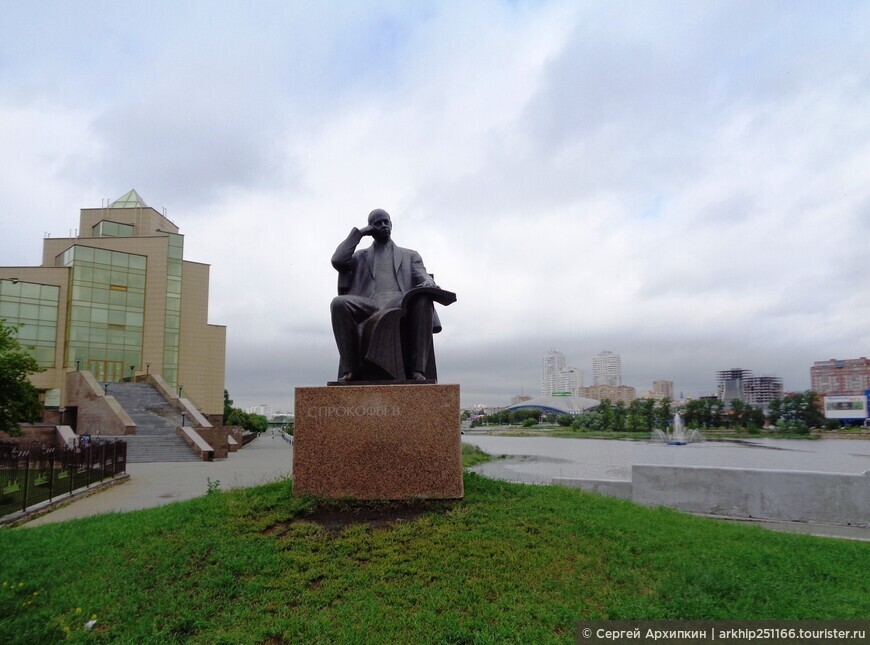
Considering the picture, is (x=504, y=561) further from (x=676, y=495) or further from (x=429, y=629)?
(x=676, y=495)

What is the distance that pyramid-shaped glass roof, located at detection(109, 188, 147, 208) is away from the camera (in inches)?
1574

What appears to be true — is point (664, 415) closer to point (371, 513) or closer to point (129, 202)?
point (129, 202)

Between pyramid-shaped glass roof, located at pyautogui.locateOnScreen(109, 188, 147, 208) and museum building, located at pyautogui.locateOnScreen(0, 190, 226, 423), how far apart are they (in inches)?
70.7

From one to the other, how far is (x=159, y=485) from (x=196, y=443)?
9.07m

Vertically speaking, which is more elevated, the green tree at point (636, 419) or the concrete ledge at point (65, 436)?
the concrete ledge at point (65, 436)

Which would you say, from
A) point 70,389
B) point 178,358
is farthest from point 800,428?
point 70,389

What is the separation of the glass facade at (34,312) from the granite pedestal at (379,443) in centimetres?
3144

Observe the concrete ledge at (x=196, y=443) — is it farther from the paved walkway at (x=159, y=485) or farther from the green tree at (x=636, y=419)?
the green tree at (x=636, y=419)

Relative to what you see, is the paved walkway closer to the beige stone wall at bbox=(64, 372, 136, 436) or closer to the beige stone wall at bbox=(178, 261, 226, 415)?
the beige stone wall at bbox=(64, 372, 136, 436)

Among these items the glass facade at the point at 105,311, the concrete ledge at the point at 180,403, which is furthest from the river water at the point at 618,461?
the glass facade at the point at 105,311

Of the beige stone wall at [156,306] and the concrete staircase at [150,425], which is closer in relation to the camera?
the concrete staircase at [150,425]

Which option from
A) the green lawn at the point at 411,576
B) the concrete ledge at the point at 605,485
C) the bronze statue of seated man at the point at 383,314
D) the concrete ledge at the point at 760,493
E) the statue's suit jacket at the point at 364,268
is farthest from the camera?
the concrete ledge at the point at 605,485

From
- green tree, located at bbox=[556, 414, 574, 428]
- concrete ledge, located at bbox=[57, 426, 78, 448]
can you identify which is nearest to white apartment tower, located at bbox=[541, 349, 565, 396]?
green tree, located at bbox=[556, 414, 574, 428]

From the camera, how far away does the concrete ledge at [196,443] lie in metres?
20.0
